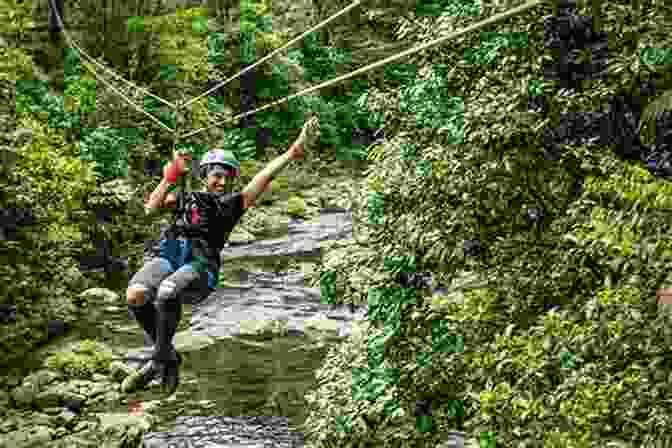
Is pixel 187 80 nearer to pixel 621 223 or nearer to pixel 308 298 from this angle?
pixel 308 298

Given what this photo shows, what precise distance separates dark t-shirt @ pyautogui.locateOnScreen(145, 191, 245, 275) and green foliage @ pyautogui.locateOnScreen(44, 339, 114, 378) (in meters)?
8.75

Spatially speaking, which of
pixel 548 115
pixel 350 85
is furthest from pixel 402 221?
pixel 350 85

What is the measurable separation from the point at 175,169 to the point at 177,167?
0.9 inches

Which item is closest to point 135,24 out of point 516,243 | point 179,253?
point 179,253

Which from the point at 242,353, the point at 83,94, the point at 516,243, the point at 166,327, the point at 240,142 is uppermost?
the point at 83,94

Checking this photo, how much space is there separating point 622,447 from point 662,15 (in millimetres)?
3287

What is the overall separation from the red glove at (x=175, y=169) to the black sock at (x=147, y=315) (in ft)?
3.33

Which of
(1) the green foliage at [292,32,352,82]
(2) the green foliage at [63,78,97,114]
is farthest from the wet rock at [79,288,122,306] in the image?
(1) the green foliage at [292,32,352,82]

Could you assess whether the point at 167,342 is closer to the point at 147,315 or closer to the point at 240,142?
the point at 147,315

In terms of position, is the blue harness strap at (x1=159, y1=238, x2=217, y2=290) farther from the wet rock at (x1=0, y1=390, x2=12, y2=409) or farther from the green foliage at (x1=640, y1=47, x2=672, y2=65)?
the wet rock at (x1=0, y1=390, x2=12, y2=409)

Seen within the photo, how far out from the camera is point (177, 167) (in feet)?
17.1

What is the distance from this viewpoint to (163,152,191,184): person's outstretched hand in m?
5.21

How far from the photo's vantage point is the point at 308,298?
1661cm

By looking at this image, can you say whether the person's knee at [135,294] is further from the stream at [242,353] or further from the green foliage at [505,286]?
the stream at [242,353]
